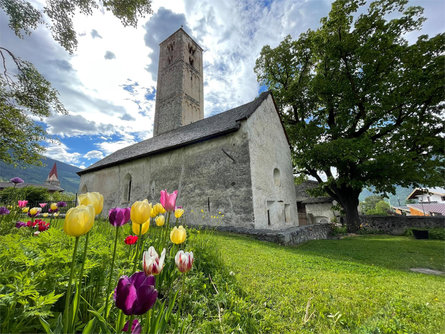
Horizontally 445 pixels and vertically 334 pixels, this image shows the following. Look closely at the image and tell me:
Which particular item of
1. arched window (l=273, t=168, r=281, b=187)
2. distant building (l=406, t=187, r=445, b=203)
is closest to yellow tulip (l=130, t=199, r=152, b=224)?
arched window (l=273, t=168, r=281, b=187)

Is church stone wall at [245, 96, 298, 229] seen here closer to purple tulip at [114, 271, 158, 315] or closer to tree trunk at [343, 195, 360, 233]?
tree trunk at [343, 195, 360, 233]

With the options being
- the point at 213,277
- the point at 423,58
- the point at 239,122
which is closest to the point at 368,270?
the point at 213,277

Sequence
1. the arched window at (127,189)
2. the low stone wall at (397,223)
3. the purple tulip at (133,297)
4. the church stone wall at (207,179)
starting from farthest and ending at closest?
1. the arched window at (127,189)
2. the low stone wall at (397,223)
3. the church stone wall at (207,179)
4. the purple tulip at (133,297)

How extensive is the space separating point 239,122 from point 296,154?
702 centimetres

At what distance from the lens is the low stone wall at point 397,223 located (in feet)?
46.0

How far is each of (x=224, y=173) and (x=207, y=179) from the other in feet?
3.79

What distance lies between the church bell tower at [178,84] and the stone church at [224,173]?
533 inches

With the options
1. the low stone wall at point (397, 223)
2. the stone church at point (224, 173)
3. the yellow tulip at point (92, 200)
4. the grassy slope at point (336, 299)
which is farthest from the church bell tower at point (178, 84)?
the yellow tulip at point (92, 200)

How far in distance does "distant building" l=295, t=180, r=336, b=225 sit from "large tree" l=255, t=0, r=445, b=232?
5.74 m

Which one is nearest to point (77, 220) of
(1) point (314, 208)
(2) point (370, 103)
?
(2) point (370, 103)

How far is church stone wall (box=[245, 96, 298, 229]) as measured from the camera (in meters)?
9.81

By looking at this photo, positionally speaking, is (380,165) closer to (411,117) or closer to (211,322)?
(411,117)

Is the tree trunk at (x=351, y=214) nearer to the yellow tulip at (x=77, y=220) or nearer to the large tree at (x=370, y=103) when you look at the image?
the large tree at (x=370, y=103)

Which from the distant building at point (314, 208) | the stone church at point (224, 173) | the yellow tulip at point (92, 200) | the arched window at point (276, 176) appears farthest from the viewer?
the distant building at point (314, 208)
